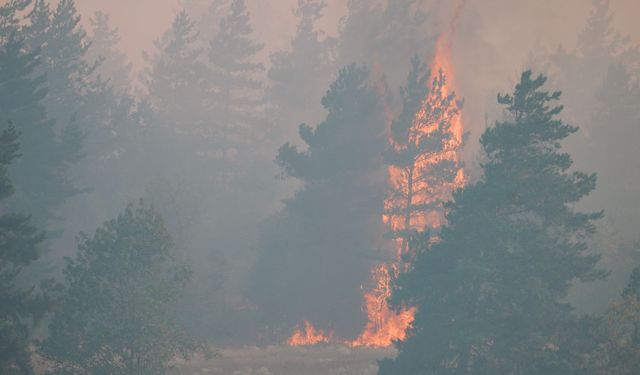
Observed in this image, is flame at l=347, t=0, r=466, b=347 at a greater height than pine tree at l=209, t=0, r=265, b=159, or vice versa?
pine tree at l=209, t=0, r=265, b=159

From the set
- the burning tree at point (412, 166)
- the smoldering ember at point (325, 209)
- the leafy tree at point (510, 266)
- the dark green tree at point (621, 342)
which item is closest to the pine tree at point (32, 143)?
the smoldering ember at point (325, 209)

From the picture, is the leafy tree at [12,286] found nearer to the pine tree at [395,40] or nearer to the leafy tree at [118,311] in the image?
the leafy tree at [118,311]

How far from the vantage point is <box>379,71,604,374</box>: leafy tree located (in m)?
21.5

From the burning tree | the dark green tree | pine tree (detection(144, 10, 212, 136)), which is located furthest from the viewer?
pine tree (detection(144, 10, 212, 136))

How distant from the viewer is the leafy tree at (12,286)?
59.9 ft

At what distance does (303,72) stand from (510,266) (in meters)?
51.2

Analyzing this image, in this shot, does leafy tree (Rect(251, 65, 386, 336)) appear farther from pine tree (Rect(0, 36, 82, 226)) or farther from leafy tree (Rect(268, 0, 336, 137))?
leafy tree (Rect(268, 0, 336, 137))

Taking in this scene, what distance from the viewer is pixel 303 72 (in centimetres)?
7044

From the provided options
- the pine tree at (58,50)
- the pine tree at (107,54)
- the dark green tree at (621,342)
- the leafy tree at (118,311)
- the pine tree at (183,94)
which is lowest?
the dark green tree at (621,342)

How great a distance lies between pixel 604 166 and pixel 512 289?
1951 inches

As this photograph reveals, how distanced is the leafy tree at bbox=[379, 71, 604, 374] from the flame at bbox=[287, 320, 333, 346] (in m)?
17.2

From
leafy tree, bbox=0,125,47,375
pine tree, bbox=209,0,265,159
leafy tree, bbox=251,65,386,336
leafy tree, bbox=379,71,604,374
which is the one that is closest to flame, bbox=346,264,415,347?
leafy tree, bbox=251,65,386,336

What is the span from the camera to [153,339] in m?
22.8

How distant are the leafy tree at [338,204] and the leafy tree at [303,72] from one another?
2451cm
